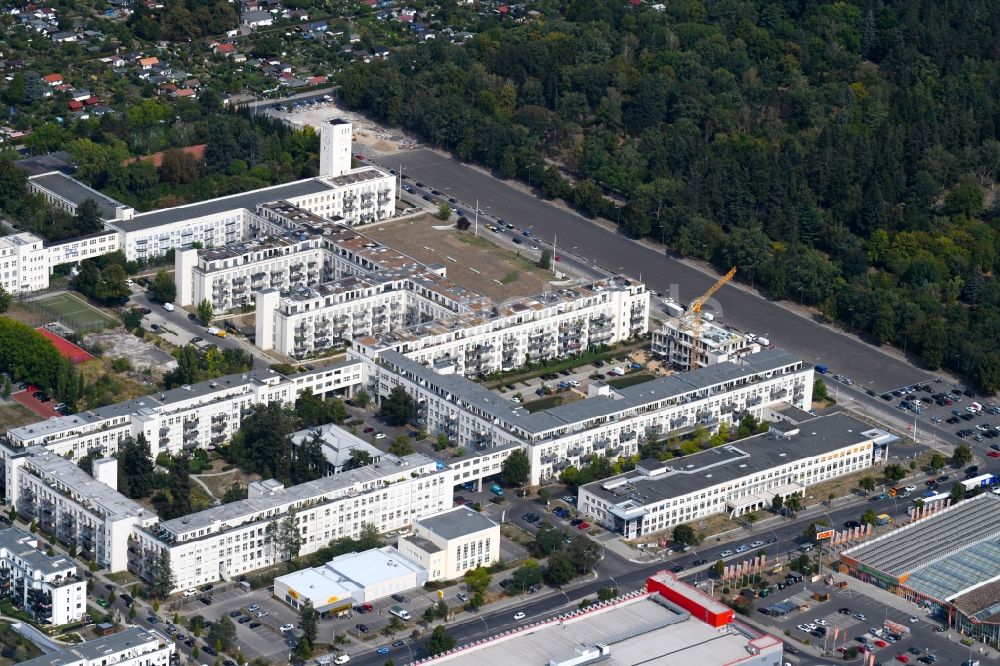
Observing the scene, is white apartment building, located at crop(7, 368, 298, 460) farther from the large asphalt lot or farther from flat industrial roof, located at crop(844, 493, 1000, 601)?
flat industrial roof, located at crop(844, 493, 1000, 601)

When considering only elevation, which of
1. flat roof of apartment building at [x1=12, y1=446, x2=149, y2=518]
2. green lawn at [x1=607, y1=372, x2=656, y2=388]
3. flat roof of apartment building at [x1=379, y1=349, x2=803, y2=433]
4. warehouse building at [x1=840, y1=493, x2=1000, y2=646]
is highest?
flat roof of apartment building at [x1=379, y1=349, x2=803, y2=433]

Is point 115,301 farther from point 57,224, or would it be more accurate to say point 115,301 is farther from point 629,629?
point 629,629

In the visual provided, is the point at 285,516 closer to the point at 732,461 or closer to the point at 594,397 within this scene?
the point at 594,397

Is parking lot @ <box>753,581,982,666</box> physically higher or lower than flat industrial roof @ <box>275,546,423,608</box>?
lower

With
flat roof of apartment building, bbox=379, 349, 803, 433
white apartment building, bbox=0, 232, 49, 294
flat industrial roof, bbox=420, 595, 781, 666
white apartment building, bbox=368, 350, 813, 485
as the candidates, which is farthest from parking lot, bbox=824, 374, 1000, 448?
white apartment building, bbox=0, 232, 49, 294

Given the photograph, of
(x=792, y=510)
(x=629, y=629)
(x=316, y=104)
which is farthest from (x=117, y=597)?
(x=316, y=104)

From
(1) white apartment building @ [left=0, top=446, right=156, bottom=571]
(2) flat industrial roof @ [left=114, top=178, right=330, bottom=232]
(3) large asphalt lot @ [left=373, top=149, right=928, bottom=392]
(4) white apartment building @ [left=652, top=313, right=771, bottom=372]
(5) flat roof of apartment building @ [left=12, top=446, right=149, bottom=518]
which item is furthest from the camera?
(2) flat industrial roof @ [left=114, top=178, right=330, bottom=232]

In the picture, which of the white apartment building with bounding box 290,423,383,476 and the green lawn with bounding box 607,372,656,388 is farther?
the green lawn with bounding box 607,372,656,388
